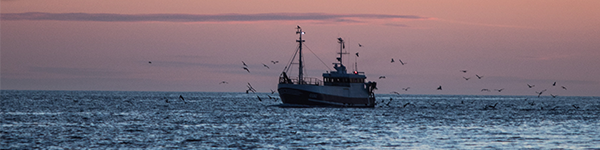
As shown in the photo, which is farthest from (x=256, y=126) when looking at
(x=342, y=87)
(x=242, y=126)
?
(x=342, y=87)

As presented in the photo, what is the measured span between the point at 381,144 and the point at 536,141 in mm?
10877

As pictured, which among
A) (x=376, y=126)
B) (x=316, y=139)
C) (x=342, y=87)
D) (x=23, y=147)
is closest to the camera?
(x=23, y=147)

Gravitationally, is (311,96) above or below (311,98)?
above

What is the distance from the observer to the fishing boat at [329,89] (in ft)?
292

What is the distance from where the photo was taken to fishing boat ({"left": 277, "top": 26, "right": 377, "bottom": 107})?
89.1 metres

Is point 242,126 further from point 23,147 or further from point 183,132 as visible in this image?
point 23,147

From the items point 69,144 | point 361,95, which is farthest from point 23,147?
point 361,95

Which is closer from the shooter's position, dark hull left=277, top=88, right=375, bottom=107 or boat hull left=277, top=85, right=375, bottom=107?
boat hull left=277, top=85, right=375, bottom=107

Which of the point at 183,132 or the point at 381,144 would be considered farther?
the point at 183,132

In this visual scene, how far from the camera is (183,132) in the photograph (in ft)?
170

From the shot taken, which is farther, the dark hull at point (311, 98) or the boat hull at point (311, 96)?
the dark hull at point (311, 98)

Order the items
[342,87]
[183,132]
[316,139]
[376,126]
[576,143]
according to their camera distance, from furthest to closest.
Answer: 1. [342,87]
2. [376,126]
3. [183,132]
4. [316,139]
5. [576,143]

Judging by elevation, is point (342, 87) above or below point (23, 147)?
above

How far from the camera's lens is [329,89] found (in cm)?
9088
